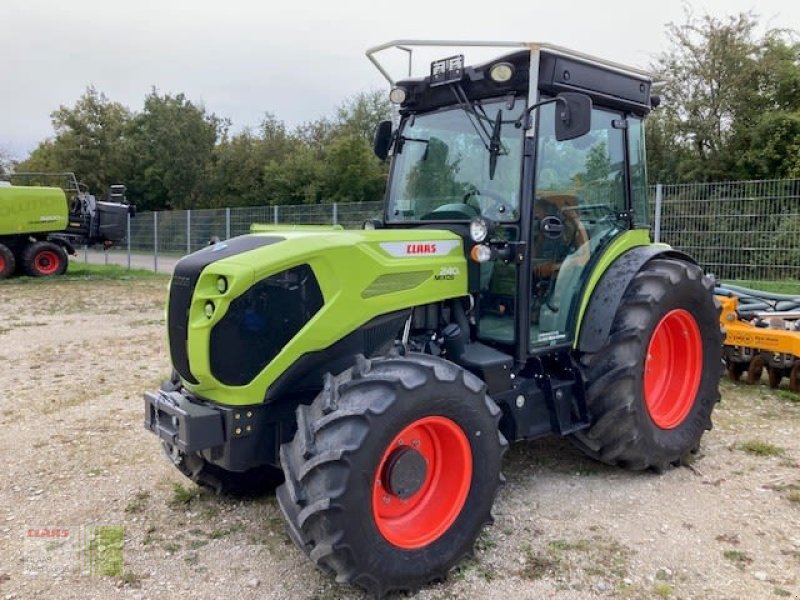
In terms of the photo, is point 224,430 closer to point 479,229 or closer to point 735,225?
point 479,229

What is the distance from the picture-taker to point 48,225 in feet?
57.1

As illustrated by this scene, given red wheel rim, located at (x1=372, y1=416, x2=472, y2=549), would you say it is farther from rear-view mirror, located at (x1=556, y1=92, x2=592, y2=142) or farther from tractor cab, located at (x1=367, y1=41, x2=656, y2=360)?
rear-view mirror, located at (x1=556, y1=92, x2=592, y2=142)

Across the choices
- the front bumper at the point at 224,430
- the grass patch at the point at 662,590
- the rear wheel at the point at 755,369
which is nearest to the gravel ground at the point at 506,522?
the grass patch at the point at 662,590

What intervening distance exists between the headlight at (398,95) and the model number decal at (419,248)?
1.02 meters

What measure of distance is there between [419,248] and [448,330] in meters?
0.51

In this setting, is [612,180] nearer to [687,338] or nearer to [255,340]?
[687,338]

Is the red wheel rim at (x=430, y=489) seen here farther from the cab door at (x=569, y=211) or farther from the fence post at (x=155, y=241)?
the fence post at (x=155, y=241)

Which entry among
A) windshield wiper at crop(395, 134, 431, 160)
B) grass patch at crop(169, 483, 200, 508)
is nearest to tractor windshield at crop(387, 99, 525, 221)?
windshield wiper at crop(395, 134, 431, 160)

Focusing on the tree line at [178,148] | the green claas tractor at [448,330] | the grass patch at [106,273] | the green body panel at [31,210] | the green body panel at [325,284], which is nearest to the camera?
the green claas tractor at [448,330]

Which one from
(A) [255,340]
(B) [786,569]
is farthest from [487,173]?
(B) [786,569]

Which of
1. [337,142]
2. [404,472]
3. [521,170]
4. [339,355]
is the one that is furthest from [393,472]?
[337,142]

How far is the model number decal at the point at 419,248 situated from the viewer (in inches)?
139

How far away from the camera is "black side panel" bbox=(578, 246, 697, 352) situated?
4.12 metres

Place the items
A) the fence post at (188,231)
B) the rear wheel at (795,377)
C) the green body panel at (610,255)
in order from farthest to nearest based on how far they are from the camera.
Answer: the fence post at (188,231)
the rear wheel at (795,377)
the green body panel at (610,255)
